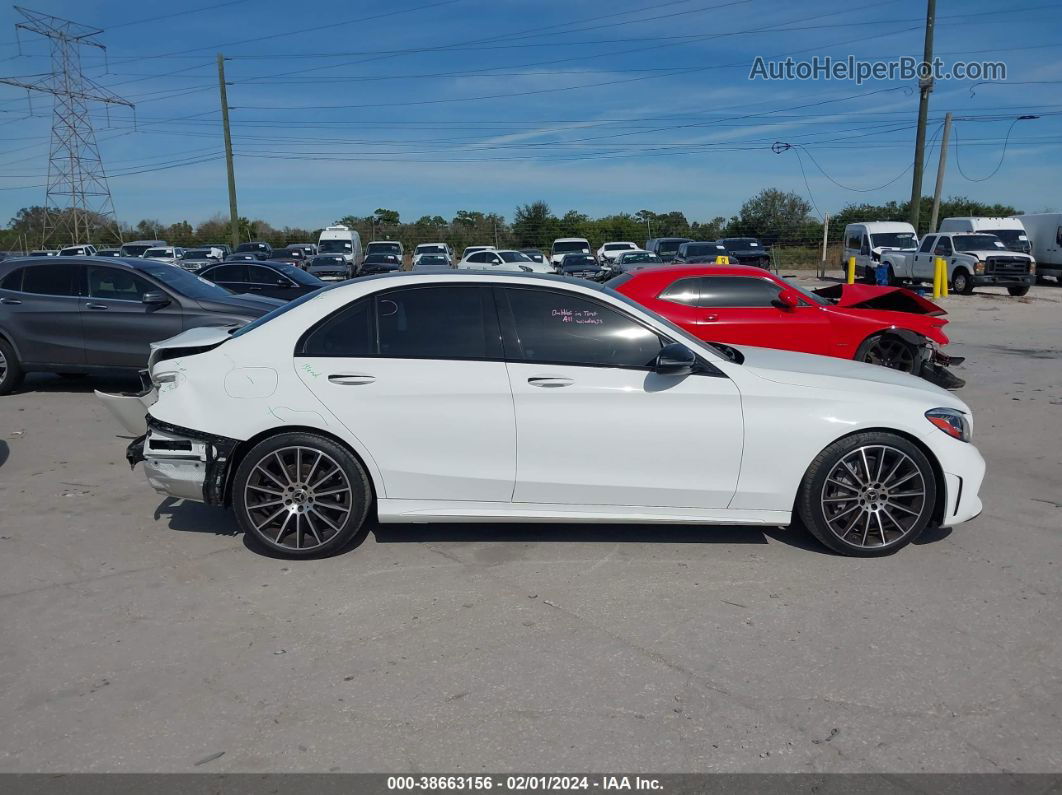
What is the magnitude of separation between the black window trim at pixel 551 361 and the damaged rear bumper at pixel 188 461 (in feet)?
5.42

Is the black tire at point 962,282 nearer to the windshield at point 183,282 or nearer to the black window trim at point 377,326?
the windshield at point 183,282

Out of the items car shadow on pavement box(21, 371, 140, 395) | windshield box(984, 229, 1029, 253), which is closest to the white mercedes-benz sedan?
car shadow on pavement box(21, 371, 140, 395)

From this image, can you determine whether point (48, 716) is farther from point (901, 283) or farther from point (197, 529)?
point (901, 283)

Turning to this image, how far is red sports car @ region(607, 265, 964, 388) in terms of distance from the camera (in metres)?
9.52

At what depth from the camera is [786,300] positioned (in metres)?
9.52

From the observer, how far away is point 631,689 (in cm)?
354

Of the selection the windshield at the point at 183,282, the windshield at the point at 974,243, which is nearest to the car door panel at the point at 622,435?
the windshield at the point at 183,282

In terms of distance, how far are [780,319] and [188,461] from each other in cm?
675

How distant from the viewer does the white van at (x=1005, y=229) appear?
2850 cm

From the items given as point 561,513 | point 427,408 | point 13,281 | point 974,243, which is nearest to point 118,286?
point 13,281

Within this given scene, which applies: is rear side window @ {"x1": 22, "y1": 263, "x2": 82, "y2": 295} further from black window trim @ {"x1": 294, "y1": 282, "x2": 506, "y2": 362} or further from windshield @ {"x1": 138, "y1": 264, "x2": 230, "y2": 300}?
black window trim @ {"x1": 294, "y1": 282, "x2": 506, "y2": 362}

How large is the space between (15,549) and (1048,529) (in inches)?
251
